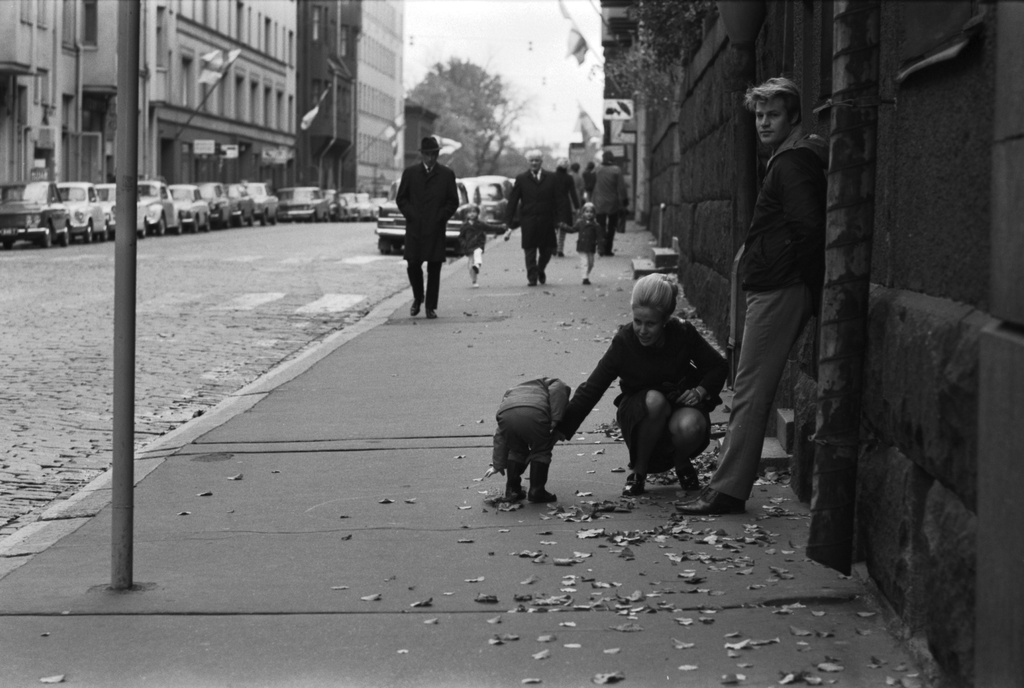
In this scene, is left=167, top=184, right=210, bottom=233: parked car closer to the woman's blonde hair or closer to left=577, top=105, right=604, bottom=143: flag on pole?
left=577, top=105, right=604, bottom=143: flag on pole

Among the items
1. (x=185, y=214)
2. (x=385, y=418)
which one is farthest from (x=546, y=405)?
(x=185, y=214)

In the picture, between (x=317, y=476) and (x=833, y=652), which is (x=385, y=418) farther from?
(x=833, y=652)

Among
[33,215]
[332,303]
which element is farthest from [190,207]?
[332,303]

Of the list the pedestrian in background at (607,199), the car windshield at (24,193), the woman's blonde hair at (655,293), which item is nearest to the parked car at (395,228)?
the pedestrian in background at (607,199)

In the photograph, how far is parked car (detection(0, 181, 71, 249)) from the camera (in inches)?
1519

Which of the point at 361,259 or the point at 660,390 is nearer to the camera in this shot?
the point at 660,390

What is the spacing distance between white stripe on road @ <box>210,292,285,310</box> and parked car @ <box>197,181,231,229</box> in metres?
37.3

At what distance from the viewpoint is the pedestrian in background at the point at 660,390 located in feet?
24.7

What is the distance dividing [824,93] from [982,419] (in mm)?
4261

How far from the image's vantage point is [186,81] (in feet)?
230

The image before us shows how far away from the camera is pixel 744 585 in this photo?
601cm

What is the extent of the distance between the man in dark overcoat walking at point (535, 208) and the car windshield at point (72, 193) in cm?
2310

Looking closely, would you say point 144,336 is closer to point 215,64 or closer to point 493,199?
point 493,199

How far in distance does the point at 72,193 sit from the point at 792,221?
39.0 m
